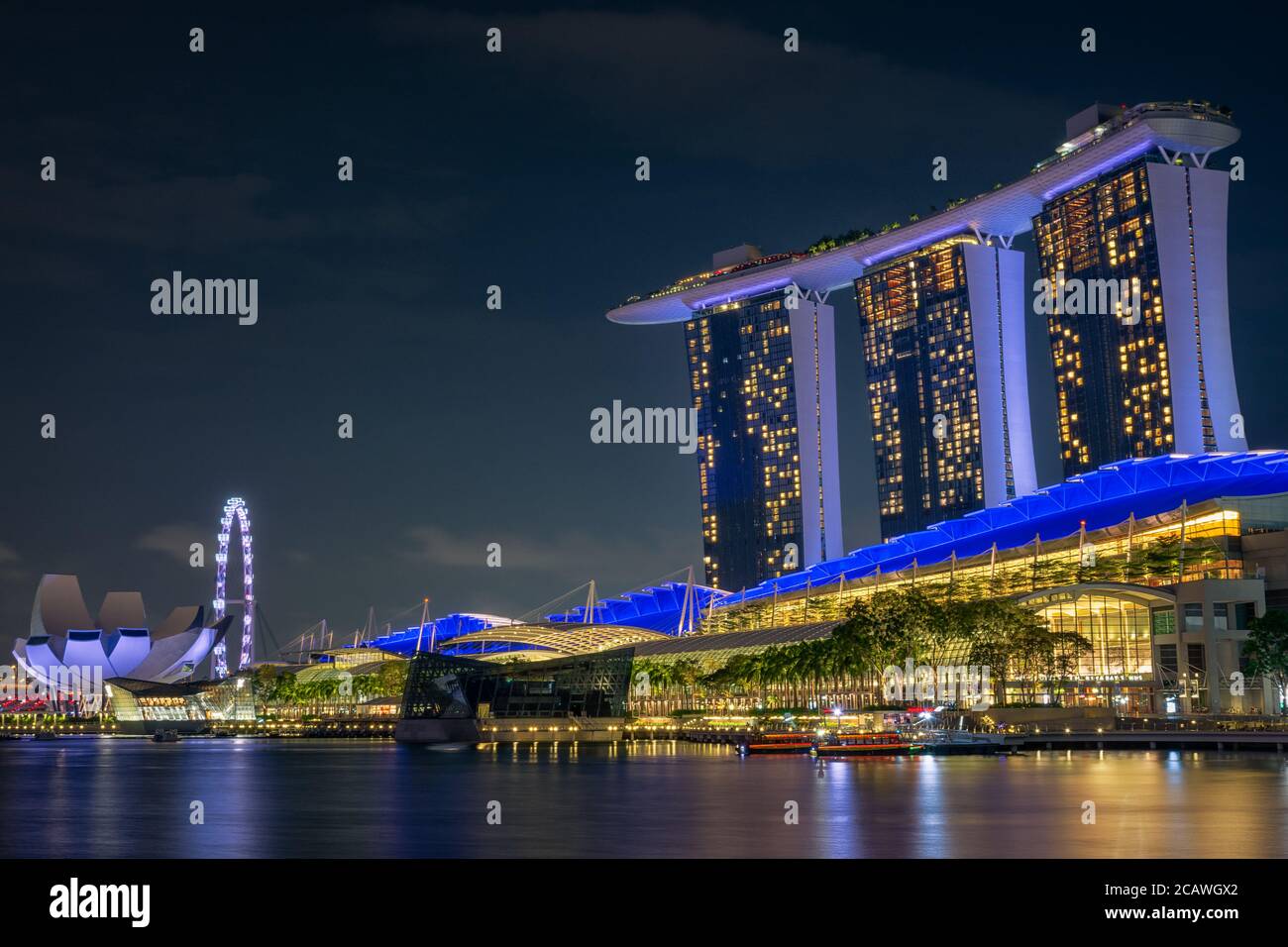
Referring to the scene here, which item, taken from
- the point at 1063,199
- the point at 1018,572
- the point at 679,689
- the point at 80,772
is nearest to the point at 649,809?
the point at 80,772

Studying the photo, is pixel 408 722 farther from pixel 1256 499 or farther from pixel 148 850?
pixel 148 850

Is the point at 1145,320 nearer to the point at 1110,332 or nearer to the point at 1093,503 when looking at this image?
the point at 1110,332

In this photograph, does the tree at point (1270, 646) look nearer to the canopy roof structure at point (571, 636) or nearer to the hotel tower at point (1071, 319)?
the hotel tower at point (1071, 319)

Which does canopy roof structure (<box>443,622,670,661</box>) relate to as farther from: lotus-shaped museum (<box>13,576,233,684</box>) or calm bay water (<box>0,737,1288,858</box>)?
calm bay water (<box>0,737,1288,858</box>)

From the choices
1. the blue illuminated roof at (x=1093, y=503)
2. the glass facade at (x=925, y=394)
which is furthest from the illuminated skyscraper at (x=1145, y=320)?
the glass facade at (x=925, y=394)

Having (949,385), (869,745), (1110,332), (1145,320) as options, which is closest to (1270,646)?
(869,745)
